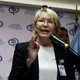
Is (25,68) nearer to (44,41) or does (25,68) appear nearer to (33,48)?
(33,48)

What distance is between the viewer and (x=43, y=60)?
1.57 metres

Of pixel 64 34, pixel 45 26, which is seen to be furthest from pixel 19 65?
pixel 64 34

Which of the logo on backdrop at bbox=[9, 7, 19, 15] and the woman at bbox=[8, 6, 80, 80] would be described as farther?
the logo on backdrop at bbox=[9, 7, 19, 15]

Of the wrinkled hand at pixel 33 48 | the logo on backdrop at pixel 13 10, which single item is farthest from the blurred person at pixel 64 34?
the wrinkled hand at pixel 33 48

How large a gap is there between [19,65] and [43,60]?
0.65 feet

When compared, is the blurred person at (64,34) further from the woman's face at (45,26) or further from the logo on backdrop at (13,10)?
the woman's face at (45,26)

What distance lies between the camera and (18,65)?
144cm

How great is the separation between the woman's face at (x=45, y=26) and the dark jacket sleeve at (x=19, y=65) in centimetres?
15

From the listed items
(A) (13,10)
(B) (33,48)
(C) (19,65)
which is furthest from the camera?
(A) (13,10)

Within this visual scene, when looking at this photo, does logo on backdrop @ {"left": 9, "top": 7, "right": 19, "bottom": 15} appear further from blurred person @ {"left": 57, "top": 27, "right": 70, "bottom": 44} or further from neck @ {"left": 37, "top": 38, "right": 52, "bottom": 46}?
neck @ {"left": 37, "top": 38, "right": 52, "bottom": 46}

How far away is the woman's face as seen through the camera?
1.49 m

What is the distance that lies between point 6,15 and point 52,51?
931mm

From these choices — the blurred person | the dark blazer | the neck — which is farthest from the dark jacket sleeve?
the blurred person

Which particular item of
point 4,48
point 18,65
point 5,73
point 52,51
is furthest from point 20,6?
point 18,65
